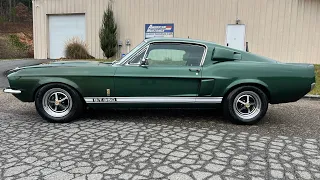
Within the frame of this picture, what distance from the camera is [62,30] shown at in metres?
18.0

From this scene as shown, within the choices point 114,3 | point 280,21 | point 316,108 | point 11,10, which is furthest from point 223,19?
point 11,10

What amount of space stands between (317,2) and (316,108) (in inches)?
413

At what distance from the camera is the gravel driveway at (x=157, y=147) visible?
305 centimetres

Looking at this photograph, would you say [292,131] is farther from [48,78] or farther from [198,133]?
[48,78]

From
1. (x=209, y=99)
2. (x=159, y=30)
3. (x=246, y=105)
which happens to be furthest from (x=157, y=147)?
(x=159, y=30)

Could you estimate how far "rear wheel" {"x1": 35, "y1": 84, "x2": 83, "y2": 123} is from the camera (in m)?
4.79

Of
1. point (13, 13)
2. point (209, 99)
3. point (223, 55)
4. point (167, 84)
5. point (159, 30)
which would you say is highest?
point (13, 13)

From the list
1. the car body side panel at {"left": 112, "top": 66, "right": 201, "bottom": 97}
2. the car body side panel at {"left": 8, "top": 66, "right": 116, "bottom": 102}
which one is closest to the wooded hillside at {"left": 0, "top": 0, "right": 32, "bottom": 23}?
the car body side panel at {"left": 8, "top": 66, "right": 116, "bottom": 102}

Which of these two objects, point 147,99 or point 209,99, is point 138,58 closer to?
point 147,99

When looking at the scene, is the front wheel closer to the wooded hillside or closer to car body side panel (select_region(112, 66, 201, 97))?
car body side panel (select_region(112, 66, 201, 97))

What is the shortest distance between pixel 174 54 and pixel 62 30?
14.6 meters

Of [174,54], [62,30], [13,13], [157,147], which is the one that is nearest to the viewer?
[157,147]

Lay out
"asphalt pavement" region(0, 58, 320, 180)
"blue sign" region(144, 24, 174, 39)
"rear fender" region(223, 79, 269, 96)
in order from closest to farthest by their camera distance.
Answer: "asphalt pavement" region(0, 58, 320, 180)
"rear fender" region(223, 79, 269, 96)
"blue sign" region(144, 24, 174, 39)

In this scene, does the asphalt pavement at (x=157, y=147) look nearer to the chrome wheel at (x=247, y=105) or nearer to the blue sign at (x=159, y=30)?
the chrome wheel at (x=247, y=105)
